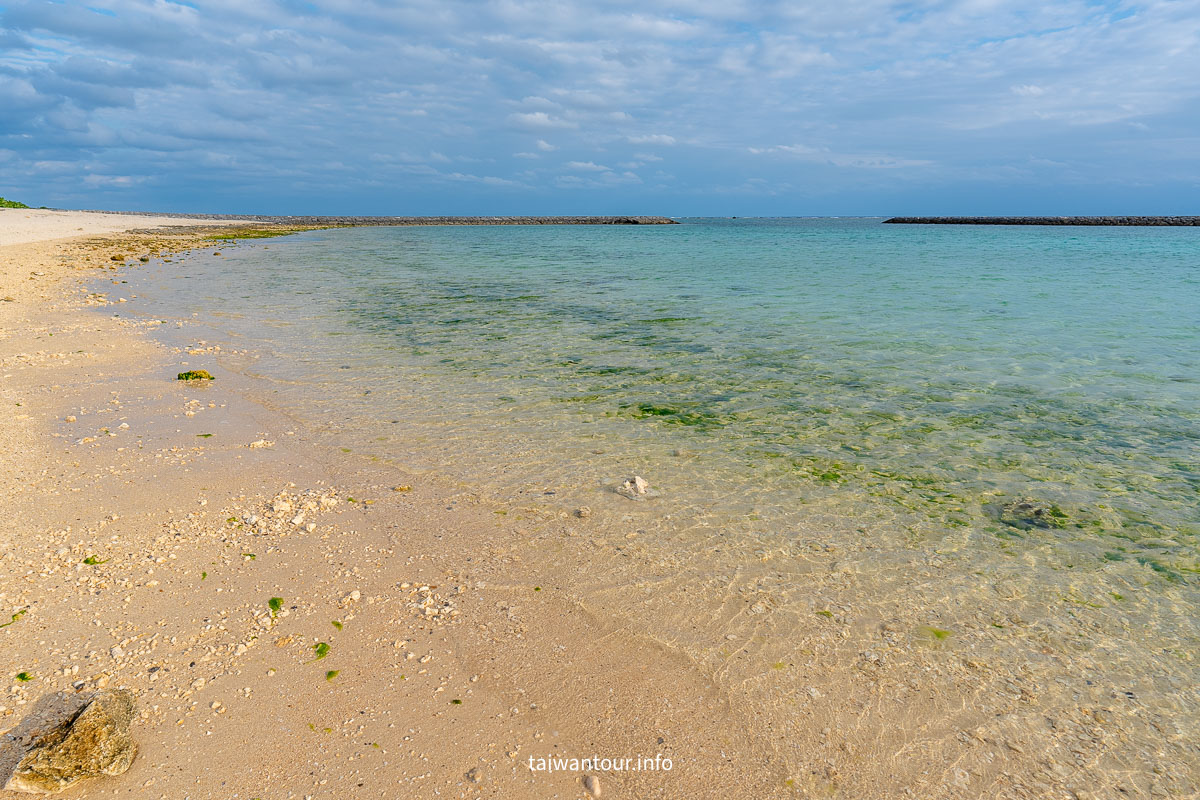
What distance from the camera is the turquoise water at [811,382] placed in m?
6.94

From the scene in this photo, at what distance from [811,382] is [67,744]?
10136mm

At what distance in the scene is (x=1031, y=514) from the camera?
6188 mm

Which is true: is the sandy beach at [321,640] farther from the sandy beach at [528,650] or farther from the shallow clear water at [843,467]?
the shallow clear water at [843,467]

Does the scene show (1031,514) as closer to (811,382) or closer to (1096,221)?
(811,382)

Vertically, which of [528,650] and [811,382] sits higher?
[811,382]

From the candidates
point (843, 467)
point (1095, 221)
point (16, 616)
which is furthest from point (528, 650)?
point (1095, 221)

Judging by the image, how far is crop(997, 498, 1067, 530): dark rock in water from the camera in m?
6.00

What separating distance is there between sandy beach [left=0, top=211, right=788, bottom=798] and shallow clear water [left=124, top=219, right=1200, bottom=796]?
54cm

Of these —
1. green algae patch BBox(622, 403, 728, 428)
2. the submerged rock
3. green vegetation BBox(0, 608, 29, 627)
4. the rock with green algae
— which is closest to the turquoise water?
green algae patch BBox(622, 403, 728, 428)

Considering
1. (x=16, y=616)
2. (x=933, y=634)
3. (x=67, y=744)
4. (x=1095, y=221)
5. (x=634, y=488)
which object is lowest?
(x=933, y=634)

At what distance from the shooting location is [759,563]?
528 centimetres

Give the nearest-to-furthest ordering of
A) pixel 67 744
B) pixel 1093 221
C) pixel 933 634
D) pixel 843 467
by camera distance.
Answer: pixel 67 744
pixel 933 634
pixel 843 467
pixel 1093 221

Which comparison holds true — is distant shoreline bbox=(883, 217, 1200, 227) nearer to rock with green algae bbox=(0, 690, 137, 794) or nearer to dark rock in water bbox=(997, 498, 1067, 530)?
dark rock in water bbox=(997, 498, 1067, 530)

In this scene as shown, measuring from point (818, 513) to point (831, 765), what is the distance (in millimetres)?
3078
